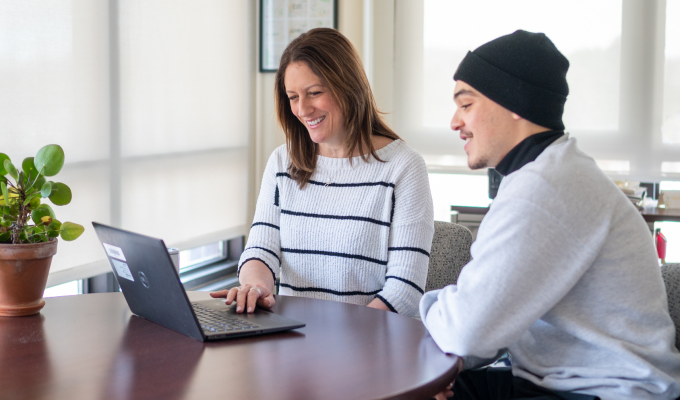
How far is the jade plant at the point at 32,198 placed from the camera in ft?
4.37

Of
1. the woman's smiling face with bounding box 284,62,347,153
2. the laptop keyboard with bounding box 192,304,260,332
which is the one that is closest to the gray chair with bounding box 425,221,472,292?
the woman's smiling face with bounding box 284,62,347,153

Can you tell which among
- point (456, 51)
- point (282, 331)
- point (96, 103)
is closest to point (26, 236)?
point (282, 331)

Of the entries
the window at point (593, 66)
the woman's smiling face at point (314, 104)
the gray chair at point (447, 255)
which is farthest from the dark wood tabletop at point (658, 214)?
the woman's smiling face at point (314, 104)

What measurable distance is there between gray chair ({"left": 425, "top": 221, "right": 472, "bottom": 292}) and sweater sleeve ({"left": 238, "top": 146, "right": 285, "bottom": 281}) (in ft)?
1.54

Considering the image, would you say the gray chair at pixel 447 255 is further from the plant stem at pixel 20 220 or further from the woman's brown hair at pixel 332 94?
the plant stem at pixel 20 220

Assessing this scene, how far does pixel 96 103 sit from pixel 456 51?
2.33 meters

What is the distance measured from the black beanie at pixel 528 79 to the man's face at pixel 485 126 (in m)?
0.02

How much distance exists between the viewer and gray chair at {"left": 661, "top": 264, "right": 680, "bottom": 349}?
1287mm

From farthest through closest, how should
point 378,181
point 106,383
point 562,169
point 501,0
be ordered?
point 501,0, point 378,181, point 562,169, point 106,383

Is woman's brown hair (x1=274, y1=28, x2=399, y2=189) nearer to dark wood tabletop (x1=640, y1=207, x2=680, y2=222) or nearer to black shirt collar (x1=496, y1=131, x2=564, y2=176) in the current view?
black shirt collar (x1=496, y1=131, x2=564, y2=176)

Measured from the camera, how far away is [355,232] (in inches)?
70.6

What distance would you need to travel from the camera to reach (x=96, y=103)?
2.57 meters

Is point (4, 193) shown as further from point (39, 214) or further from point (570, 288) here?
point (570, 288)

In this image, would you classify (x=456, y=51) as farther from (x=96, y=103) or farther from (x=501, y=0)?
(x=96, y=103)
